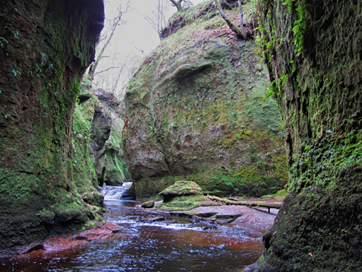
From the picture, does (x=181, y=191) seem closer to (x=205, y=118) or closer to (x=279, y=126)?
(x=205, y=118)

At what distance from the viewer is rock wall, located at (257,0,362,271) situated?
1.95 meters

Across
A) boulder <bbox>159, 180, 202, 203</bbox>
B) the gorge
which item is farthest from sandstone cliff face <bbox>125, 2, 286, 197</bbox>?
the gorge

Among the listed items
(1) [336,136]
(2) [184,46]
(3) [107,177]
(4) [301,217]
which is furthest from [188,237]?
(3) [107,177]

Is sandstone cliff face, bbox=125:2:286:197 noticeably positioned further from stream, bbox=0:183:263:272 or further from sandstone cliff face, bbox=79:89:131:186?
stream, bbox=0:183:263:272

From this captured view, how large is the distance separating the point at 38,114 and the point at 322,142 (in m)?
4.36

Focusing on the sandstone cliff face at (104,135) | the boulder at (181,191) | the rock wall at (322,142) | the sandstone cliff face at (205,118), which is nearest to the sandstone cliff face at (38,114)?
the rock wall at (322,142)

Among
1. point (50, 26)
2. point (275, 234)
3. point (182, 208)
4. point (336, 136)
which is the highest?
point (50, 26)

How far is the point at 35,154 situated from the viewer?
404 centimetres

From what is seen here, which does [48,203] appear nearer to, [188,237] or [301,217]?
[188,237]

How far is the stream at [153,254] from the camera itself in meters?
3.02

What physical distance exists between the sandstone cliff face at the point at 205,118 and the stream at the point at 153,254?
22.2 feet

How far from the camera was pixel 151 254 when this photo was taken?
365 cm

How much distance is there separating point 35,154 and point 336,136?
433 cm

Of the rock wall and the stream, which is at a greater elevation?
the rock wall
